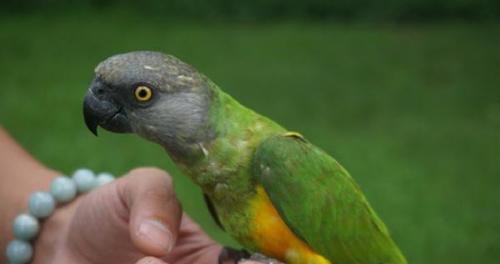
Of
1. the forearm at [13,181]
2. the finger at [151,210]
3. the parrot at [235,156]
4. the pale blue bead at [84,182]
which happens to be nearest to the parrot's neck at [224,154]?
the parrot at [235,156]

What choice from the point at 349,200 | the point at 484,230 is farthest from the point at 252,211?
the point at 484,230

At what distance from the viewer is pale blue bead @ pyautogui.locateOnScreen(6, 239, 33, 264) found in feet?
9.36

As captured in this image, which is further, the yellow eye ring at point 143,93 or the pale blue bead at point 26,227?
the pale blue bead at point 26,227

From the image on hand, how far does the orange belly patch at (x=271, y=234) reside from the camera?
2279 millimetres

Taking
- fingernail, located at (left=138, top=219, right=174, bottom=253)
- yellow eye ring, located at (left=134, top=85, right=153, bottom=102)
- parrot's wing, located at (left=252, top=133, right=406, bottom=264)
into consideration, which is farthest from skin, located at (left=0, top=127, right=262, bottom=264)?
yellow eye ring, located at (left=134, top=85, right=153, bottom=102)

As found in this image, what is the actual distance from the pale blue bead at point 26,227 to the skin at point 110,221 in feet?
0.14

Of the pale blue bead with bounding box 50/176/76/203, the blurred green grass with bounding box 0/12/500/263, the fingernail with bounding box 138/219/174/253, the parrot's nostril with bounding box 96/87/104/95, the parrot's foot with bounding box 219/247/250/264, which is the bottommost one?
the blurred green grass with bounding box 0/12/500/263

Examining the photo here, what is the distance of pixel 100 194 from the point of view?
271 centimetres

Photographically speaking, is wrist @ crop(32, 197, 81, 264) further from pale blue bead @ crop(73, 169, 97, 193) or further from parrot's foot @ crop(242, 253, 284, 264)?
parrot's foot @ crop(242, 253, 284, 264)

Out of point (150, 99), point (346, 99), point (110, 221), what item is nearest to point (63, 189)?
point (110, 221)

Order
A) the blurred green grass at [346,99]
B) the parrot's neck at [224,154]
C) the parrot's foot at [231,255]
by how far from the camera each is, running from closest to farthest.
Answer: the parrot's neck at [224,154] → the parrot's foot at [231,255] → the blurred green grass at [346,99]

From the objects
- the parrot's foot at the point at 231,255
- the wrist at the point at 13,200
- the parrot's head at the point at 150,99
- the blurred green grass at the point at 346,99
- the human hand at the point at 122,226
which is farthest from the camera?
the blurred green grass at the point at 346,99

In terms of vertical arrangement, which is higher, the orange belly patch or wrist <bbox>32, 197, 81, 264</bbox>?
the orange belly patch

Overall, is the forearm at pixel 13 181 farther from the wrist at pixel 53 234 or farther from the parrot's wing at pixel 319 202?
the parrot's wing at pixel 319 202
